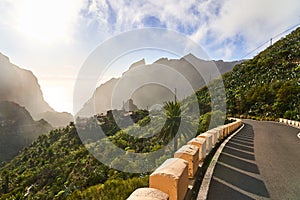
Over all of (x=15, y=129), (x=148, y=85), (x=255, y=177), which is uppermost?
(x=148, y=85)

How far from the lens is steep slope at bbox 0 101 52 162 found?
10156 centimetres

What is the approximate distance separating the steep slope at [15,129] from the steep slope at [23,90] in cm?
1919

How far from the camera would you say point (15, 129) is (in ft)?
391

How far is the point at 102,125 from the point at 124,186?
206ft

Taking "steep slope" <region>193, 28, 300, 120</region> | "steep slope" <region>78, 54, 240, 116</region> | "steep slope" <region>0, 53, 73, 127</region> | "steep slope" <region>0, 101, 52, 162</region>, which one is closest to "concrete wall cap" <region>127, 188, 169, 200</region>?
"steep slope" <region>78, 54, 240, 116</region>

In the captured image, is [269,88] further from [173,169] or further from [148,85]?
[173,169]

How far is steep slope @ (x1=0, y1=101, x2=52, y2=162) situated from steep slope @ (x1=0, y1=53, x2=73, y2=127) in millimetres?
19193

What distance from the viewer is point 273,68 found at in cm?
5528

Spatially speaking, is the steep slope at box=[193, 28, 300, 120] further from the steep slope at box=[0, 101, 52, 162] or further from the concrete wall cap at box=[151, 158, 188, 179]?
the steep slope at box=[0, 101, 52, 162]

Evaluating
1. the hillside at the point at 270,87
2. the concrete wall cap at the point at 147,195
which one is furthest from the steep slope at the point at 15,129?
the concrete wall cap at the point at 147,195

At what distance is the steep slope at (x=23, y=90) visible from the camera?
150750 millimetres

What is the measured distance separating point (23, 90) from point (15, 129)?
6153 centimetres

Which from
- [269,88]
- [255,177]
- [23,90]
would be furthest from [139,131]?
[23,90]

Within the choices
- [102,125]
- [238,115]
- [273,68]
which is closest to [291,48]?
[273,68]
